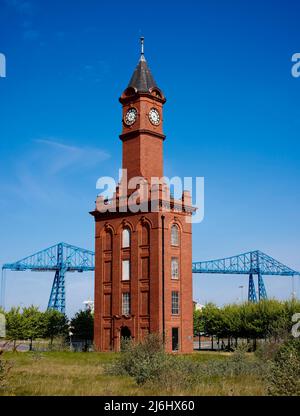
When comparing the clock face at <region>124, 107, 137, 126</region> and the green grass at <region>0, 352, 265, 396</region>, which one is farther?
the clock face at <region>124, 107, 137, 126</region>

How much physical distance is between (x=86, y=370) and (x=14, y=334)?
33.0 metres

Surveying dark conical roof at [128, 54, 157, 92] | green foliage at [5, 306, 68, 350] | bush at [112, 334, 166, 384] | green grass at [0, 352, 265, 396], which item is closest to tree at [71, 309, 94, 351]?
green foliage at [5, 306, 68, 350]

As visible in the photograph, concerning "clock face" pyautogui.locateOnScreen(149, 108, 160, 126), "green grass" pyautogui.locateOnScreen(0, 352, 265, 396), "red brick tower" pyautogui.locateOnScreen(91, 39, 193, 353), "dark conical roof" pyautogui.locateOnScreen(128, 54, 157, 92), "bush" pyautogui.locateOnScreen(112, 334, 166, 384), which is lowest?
"green grass" pyautogui.locateOnScreen(0, 352, 265, 396)

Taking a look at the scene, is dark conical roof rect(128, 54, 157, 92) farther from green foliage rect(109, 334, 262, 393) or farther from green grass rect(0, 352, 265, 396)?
green grass rect(0, 352, 265, 396)

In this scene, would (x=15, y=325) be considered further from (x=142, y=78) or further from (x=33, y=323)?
(x=142, y=78)

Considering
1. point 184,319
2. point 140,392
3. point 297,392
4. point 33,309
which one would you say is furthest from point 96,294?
point 297,392

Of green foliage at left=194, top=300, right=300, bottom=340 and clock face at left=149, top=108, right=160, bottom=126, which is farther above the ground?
clock face at left=149, top=108, right=160, bottom=126

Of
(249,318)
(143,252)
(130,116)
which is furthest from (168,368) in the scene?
(249,318)

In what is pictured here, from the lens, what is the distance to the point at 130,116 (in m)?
52.3

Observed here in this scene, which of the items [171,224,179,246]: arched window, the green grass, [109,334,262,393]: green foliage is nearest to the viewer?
the green grass

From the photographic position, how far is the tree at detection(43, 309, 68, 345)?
2589 inches

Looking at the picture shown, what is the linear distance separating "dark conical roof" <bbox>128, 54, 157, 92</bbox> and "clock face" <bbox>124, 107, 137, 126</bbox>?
1.99 meters

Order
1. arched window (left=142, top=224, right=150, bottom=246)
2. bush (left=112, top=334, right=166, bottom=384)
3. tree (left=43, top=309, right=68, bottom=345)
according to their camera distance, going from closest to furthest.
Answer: bush (left=112, top=334, right=166, bottom=384) → arched window (left=142, top=224, right=150, bottom=246) → tree (left=43, top=309, right=68, bottom=345)
